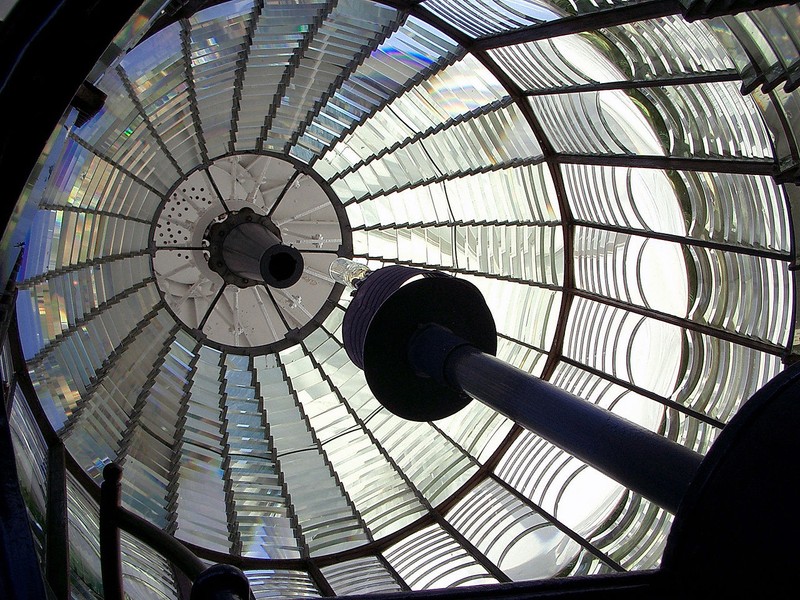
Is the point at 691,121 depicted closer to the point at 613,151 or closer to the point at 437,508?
the point at 613,151

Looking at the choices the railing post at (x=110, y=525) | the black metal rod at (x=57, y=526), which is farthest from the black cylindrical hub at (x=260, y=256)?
the railing post at (x=110, y=525)

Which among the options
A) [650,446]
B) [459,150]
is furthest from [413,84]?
[650,446]

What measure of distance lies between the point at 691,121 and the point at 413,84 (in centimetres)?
312

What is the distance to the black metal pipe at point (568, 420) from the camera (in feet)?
12.5

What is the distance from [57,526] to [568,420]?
13.4ft

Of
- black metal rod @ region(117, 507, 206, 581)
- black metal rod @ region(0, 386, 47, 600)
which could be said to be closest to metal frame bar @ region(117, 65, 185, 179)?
black metal rod @ region(117, 507, 206, 581)

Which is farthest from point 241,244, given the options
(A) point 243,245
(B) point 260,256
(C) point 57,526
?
(C) point 57,526

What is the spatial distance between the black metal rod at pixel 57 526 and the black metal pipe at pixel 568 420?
299 cm

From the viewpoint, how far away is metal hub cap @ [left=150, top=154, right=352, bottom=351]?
1038 cm

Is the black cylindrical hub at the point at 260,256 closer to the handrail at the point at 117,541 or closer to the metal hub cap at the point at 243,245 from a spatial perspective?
the metal hub cap at the point at 243,245

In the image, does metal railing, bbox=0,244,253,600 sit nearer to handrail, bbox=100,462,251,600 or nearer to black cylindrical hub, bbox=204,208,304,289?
handrail, bbox=100,462,251,600

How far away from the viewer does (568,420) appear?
182 inches

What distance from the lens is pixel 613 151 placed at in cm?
820

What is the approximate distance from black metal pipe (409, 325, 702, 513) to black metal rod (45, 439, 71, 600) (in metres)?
2.99
